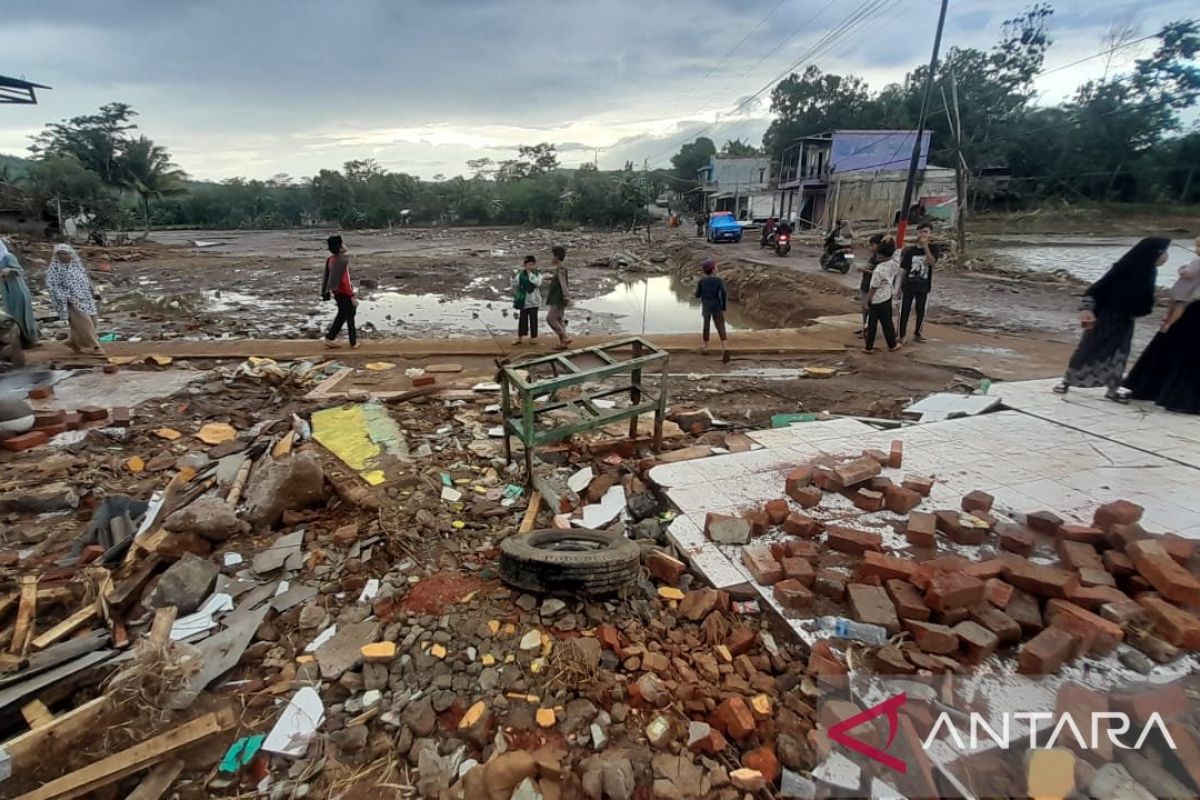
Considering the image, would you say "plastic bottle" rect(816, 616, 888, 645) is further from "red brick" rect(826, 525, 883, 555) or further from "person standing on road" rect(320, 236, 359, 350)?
"person standing on road" rect(320, 236, 359, 350)

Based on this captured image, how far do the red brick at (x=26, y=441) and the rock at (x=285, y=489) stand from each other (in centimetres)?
264

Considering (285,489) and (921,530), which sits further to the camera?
(285,489)

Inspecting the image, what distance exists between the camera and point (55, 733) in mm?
2291

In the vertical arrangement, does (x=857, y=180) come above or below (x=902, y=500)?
above

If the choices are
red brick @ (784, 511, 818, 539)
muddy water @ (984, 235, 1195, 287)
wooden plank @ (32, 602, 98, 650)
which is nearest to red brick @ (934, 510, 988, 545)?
red brick @ (784, 511, 818, 539)

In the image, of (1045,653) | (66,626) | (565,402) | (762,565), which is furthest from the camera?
(565,402)

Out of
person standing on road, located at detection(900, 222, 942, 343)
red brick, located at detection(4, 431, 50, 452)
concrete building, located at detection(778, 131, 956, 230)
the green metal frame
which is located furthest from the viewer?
concrete building, located at detection(778, 131, 956, 230)

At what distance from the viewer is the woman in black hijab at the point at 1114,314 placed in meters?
5.09

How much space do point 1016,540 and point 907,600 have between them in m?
1.10

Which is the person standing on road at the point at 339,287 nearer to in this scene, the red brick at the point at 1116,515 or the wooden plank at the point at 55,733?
the wooden plank at the point at 55,733

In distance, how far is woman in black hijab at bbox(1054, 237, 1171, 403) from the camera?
5094 millimetres

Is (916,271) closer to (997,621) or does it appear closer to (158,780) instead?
(997,621)

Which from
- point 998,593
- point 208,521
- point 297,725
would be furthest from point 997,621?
point 208,521

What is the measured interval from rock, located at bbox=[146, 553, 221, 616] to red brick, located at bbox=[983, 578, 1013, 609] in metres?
4.08
